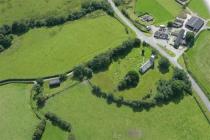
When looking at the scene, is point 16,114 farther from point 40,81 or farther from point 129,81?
point 129,81

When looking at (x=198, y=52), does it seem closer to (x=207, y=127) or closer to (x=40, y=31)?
(x=207, y=127)

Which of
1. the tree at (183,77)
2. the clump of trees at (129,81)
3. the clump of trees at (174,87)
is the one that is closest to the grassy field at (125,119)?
the clump of trees at (174,87)

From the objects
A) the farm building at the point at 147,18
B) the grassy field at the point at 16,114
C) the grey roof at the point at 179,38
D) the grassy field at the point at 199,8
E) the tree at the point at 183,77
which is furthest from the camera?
the grassy field at the point at 199,8

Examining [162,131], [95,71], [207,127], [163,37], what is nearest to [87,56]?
[95,71]

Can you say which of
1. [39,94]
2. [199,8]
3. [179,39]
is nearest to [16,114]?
[39,94]

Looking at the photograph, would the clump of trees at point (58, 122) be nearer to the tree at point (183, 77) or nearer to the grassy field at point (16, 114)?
the grassy field at point (16, 114)
